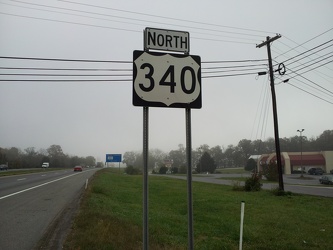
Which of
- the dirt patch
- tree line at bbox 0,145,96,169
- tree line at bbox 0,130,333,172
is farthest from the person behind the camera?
tree line at bbox 0,130,333,172

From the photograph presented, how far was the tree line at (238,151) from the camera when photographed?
10750 centimetres

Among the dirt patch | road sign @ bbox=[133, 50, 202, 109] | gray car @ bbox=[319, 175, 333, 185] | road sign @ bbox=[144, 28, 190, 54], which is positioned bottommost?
gray car @ bbox=[319, 175, 333, 185]

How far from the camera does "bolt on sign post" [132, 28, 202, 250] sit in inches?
144

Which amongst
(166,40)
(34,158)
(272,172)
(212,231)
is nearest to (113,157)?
(272,172)

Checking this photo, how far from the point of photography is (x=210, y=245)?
24.6 feet

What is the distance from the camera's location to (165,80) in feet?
12.3

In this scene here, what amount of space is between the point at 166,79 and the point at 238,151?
149 meters

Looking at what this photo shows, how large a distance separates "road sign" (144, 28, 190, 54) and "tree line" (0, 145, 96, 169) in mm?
91067

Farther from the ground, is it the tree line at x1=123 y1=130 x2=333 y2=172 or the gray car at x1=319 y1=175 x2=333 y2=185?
the tree line at x1=123 y1=130 x2=333 y2=172

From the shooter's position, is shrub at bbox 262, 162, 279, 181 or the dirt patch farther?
shrub at bbox 262, 162, 279, 181

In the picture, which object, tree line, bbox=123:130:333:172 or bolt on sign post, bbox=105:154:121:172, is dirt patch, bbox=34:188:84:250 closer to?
bolt on sign post, bbox=105:154:121:172

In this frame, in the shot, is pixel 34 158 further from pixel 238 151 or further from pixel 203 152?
pixel 238 151

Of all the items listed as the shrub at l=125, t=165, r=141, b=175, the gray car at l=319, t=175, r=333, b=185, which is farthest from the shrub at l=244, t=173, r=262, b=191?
the shrub at l=125, t=165, r=141, b=175

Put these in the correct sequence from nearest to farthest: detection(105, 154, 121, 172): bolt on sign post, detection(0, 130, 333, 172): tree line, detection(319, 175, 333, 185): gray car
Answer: detection(319, 175, 333, 185): gray car, detection(105, 154, 121, 172): bolt on sign post, detection(0, 130, 333, 172): tree line
